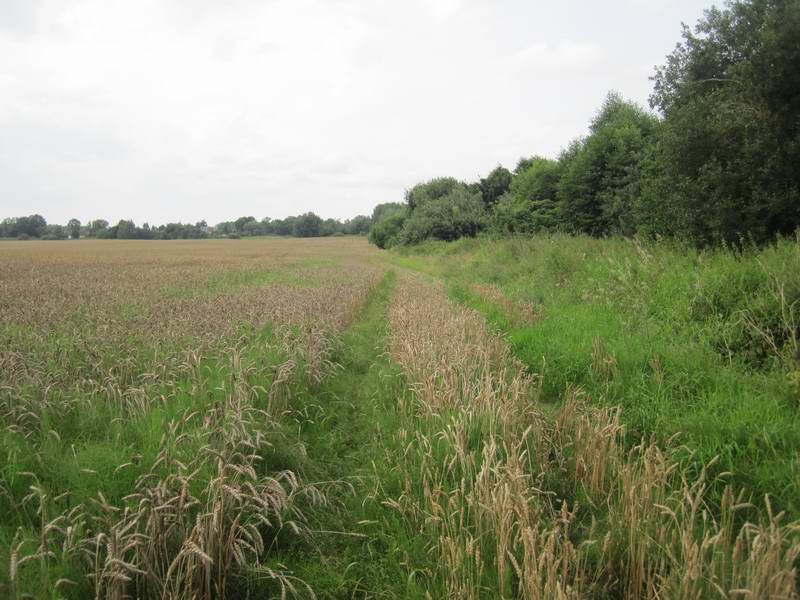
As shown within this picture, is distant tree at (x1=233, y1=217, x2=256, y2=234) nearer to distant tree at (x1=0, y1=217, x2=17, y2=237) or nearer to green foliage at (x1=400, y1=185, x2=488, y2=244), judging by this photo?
distant tree at (x1=0, y1=217, x2=17, y2=237)

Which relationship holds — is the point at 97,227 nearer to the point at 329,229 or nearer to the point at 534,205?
the point at 329,229

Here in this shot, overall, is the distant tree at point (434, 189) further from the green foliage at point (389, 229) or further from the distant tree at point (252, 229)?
the distant tree at point (252, 229)

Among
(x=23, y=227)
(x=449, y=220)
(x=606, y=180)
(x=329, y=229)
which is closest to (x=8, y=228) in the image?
(x=23, y=227)

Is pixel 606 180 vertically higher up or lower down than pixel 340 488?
higher up

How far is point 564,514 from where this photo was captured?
255cm

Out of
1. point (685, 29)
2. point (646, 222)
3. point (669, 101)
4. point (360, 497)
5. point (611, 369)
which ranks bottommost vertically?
point (360, 497)

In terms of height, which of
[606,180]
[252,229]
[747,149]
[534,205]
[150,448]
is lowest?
[150,448]

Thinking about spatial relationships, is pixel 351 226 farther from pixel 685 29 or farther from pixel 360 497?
pixel 360 497

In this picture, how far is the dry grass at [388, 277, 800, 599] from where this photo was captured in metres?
2.28

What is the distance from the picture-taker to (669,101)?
18.0m

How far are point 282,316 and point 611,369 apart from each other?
621 cm

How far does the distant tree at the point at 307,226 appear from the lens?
136375 mm

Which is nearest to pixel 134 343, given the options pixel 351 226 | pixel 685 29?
pixel 685 29

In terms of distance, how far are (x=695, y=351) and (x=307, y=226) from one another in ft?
449
